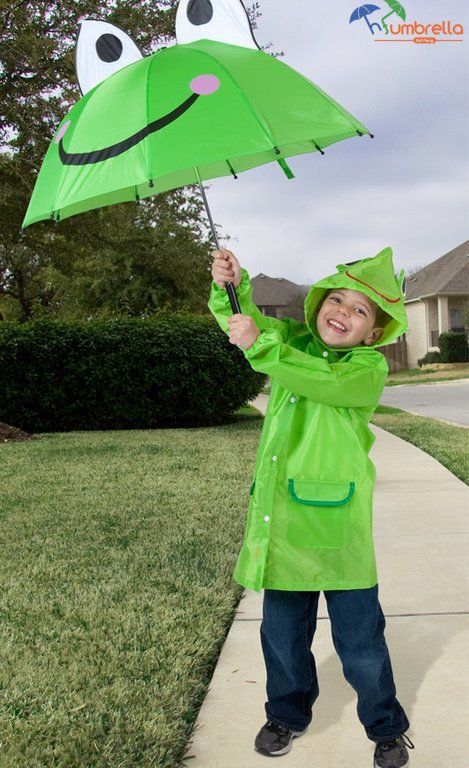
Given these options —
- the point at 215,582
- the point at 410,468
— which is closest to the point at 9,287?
the point at 410,468

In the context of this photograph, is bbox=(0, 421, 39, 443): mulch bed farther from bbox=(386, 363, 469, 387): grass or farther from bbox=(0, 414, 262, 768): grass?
bbox=(386, 363, 469, 387): grass

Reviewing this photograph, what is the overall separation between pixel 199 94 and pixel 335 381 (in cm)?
105

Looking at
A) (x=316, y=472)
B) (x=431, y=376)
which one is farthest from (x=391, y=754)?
(x=431, y=376)

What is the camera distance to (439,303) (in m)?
39.4

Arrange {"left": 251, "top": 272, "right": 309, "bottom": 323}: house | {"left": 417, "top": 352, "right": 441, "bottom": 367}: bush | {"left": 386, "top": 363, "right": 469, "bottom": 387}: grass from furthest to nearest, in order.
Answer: {"left": 251, "top": 272, "right": 309, "bottom": 323}: house → {"left": 417, "top": 352, "right": 441, "bottom": 367}: bush → {"left": 386, "top": 363, "right": 469, "bottom": 387}: grass

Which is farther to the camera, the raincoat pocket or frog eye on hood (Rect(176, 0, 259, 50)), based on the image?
frog eye on hood (Rect(176, 0, 259, 50))

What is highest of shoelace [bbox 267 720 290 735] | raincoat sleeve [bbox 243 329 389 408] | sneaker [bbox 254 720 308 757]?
raincoat sleeve [bbox 243 329 389 408]

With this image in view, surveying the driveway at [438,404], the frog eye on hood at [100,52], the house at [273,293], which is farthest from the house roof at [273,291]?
the frog eye on hood at [100,52]

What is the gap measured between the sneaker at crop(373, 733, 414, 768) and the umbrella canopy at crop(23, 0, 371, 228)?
6.48ft

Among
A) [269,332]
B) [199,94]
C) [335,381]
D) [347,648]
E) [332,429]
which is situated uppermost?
[199,94]

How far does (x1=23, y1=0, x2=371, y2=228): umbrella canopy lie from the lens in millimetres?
2471

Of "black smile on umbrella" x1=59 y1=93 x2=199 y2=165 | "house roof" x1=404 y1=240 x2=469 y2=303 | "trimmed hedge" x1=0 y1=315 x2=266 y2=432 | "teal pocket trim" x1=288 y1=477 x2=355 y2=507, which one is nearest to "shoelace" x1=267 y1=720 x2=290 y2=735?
"teal pocket trim" x1=288 y1=477 x2=355 y2=507

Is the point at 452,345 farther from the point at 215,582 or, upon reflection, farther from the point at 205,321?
the point at 215,582

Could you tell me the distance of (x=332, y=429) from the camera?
2.49 meters
